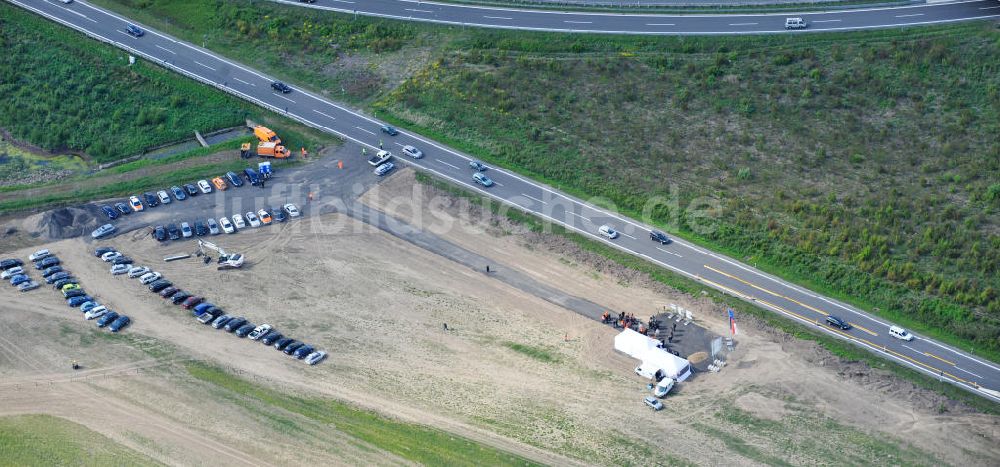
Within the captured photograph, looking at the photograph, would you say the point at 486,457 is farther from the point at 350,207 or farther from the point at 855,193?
the point at 855,193

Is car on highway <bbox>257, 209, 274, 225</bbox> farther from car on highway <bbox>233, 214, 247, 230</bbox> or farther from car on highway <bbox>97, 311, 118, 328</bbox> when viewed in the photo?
car on highway <bbox>97, 311, 118, 328</bbox>

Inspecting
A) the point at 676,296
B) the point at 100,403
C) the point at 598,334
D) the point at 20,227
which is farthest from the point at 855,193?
the point at 20,227

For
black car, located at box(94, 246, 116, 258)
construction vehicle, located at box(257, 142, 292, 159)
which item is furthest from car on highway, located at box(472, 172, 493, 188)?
black car, located at box(94, 246, 116, 258)

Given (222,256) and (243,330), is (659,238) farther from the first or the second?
(222,256)

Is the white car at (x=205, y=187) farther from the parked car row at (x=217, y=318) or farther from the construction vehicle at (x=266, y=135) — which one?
the parked car row at (x=217, y=318)

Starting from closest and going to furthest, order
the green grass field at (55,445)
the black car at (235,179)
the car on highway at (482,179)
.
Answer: the green grass field at (55,445), the car on highway at (482,179), the black car at (235,179)

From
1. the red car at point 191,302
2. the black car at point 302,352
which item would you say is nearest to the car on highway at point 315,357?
the black car at point 302,352
